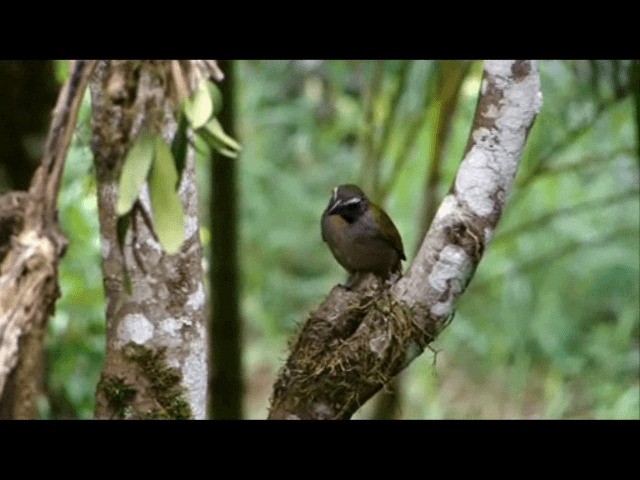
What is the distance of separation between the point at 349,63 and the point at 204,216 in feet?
3.23

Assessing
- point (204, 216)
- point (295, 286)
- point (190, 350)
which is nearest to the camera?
point (190, 350)

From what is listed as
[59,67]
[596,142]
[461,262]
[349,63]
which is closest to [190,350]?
[461,262]

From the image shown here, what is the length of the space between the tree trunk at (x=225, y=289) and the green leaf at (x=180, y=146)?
1.80 meters

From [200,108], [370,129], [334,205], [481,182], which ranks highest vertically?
[370,129]

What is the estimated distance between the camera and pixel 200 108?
2.03m

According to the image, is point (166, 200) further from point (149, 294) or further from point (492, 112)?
point (492, 112)

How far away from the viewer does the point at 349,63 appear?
15.3ft

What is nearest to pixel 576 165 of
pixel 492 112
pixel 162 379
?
pixel 492 112

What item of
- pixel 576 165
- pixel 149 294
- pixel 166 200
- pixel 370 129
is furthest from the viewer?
pixel 370 129

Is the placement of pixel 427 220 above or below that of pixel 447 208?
above

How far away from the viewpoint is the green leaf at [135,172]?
1739 mm

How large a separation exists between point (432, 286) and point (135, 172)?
58cm
